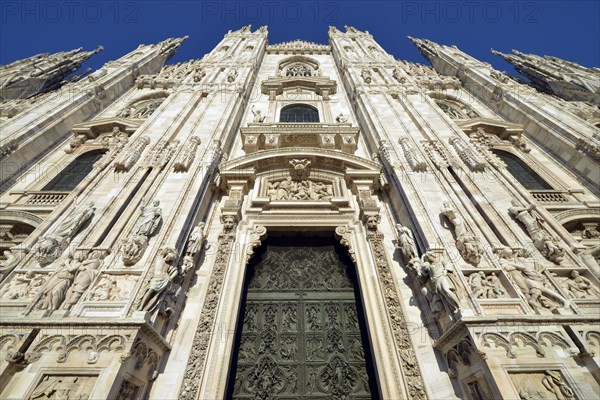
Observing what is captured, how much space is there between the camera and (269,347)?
258 inches

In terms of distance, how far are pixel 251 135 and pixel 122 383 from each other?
899cm

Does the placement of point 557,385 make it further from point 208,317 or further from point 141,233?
point 141,233

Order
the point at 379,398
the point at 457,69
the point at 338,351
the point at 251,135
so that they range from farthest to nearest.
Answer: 1. the point at 457,69
2. the point at 251,135
3. the point at 338,351
4. the point at 379,398

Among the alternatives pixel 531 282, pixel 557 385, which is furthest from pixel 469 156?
→ pixel 557 385

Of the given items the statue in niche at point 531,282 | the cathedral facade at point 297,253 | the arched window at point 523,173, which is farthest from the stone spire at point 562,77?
the statue in niche at point 531,282

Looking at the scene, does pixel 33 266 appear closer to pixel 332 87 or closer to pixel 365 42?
pixel 332 87

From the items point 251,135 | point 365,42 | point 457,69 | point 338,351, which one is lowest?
point 338,351

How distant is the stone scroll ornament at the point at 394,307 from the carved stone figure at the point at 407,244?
9 cm

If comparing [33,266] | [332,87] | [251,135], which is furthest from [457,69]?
[33,266]

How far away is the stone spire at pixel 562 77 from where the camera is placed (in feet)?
47.5

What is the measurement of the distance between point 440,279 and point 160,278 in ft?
17.6

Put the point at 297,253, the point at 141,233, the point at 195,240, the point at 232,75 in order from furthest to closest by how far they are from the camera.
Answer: the point at 232,75, the point at 297,253, the point at 195,240, the point at 141,233

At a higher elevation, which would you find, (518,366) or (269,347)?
(269,347)

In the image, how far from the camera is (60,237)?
6.03 m
